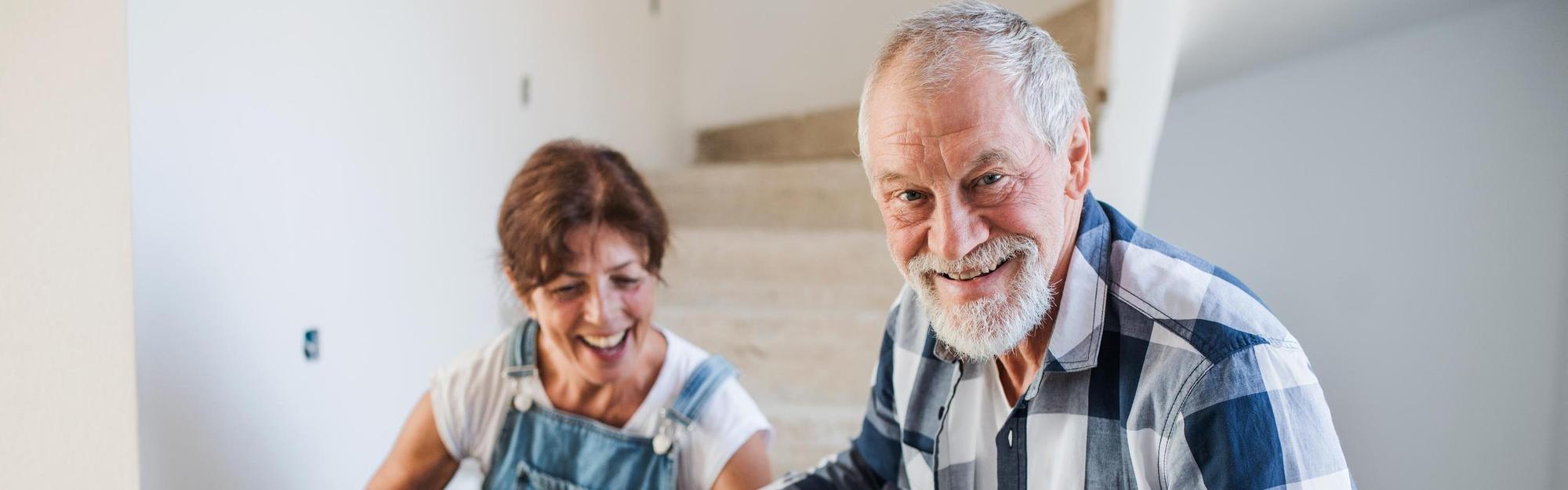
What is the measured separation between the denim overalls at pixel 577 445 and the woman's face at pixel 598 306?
67 millimetres

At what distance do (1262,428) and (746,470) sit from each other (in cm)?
70

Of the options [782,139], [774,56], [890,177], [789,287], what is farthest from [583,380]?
[774,56]

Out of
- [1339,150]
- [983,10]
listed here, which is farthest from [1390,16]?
[983,10]

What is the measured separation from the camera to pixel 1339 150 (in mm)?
1306

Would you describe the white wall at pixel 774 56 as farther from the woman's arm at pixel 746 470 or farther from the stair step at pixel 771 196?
the woman's arm at pixel 746 470

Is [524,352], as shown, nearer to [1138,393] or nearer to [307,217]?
[307,217]

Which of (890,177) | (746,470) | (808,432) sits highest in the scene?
(890,177)

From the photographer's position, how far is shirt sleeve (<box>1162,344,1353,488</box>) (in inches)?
36.4

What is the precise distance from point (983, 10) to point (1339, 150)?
0.58 m

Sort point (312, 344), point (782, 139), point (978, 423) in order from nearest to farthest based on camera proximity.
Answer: point (978, 423) < point (312, 344) < point (782, 139)

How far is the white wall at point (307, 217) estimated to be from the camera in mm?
1399

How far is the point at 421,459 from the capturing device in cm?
150

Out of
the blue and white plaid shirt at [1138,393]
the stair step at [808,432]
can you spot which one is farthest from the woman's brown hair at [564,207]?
the stair step at [808,432]

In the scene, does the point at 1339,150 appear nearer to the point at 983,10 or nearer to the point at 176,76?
the point at 983,10
